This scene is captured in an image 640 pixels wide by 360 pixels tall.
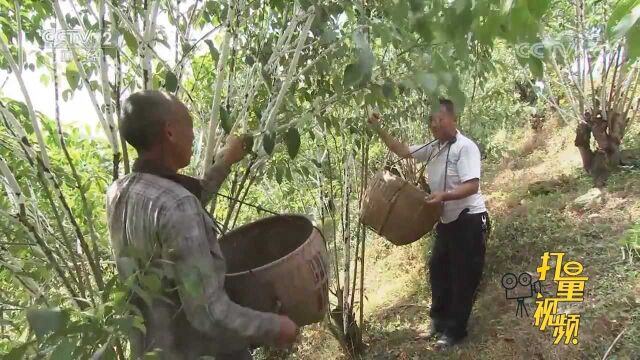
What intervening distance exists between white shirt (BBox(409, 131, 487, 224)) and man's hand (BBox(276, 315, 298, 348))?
1887 mm

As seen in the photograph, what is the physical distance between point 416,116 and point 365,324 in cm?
158

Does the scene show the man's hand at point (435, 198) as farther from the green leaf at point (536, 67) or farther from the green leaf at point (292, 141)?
the green leaf at point (536, 67)

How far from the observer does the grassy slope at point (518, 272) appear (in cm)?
310

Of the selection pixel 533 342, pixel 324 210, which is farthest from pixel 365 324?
pixel 533 342

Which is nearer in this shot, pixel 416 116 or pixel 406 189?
pixel 406 189

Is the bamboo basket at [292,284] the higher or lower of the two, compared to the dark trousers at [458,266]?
higher

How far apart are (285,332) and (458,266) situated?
2091 mm

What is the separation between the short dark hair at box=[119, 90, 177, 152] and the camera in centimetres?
132

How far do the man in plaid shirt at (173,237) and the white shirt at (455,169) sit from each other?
1918mm

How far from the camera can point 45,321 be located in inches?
28.9

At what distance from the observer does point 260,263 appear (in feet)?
6.11

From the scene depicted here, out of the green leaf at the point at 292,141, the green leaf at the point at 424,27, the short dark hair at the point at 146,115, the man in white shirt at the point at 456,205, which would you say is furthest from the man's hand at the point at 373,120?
the green leaf at the point at 424,27

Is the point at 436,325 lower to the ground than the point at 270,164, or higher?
lower

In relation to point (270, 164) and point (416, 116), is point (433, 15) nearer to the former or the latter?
point (270, 164)
